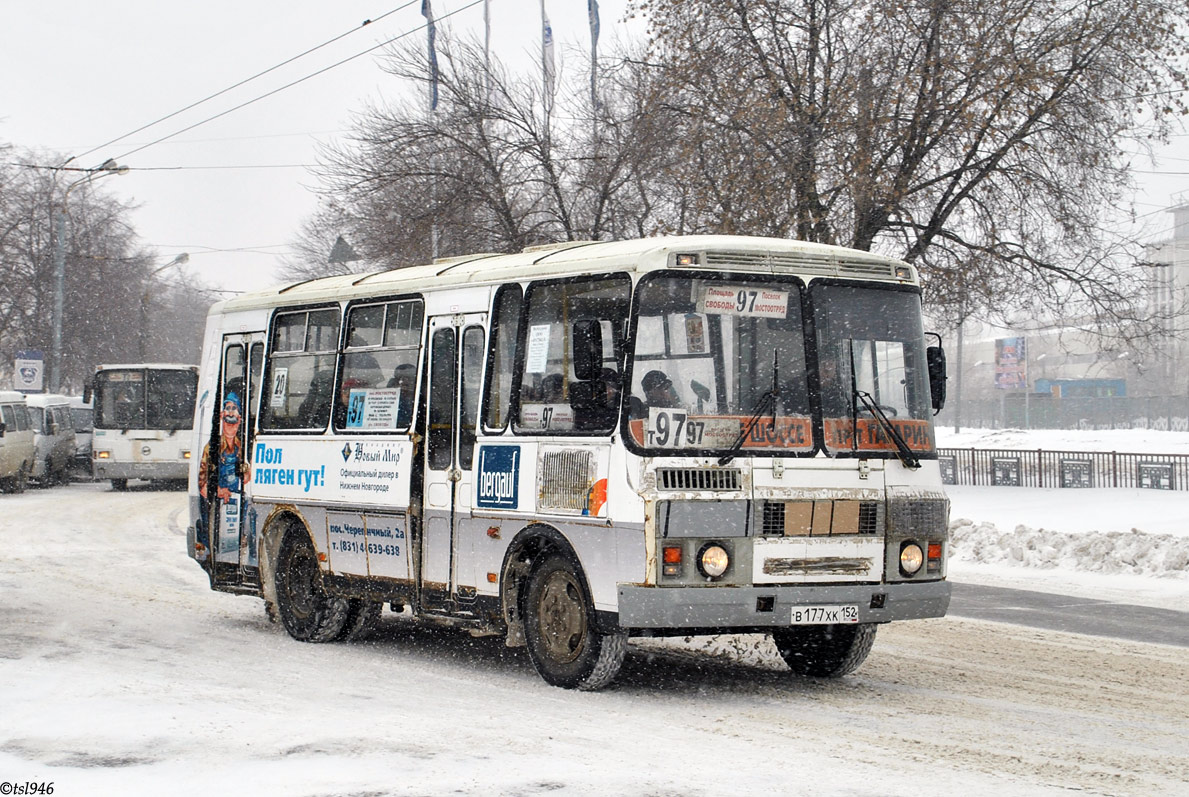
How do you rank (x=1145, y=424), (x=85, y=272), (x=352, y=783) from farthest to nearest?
(x=1145, y=424), (x=85, y=272), (x=352, y=783)

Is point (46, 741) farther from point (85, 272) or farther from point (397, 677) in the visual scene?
point (85, 272)

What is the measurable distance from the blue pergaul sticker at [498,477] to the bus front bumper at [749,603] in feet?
4.51

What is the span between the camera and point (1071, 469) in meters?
32.5

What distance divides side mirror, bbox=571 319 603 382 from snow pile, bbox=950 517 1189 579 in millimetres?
10781

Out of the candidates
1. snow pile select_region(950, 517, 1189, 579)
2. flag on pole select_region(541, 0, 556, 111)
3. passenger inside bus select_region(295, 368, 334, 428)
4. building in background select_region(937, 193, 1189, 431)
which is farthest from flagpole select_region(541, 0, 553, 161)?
building in background select_region(937, 193, 1189, 431)

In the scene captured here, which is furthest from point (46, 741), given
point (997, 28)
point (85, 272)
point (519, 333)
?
point (85, 272)

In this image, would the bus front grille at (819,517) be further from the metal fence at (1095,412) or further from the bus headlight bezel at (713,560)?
the metal fence at (1095,412)

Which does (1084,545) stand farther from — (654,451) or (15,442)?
(15,442)

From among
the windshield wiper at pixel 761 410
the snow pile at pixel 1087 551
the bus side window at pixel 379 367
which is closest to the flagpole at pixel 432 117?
the snow pile at pixel 1087 551

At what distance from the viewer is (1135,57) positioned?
91.5 ft

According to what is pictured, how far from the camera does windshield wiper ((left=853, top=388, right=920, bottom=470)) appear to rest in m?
9.43

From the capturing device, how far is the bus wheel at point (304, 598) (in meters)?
12.0

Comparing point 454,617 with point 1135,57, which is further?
point 1135,57

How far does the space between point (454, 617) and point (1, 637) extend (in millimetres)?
3766
